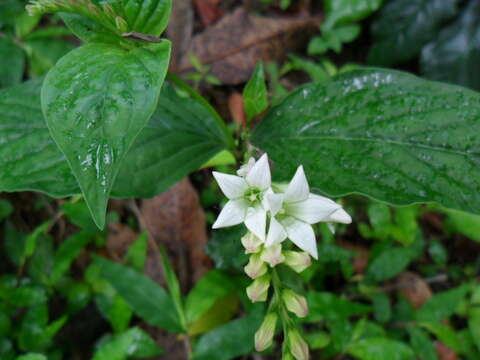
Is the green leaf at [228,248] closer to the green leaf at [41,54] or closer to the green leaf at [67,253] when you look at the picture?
the green leaf at [67,253]

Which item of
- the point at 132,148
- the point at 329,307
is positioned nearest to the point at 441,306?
the point at 329,307

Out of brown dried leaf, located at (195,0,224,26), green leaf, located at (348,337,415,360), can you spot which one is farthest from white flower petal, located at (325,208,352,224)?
brown dried leaf, located at (195,0,224,26)

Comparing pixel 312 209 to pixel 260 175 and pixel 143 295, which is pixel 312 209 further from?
pixel 143 295

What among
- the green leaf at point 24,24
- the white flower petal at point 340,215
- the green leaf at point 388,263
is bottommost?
the green leaf at point 388,263

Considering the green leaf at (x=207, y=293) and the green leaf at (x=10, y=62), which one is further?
the green leaf at (x=10, y=62)

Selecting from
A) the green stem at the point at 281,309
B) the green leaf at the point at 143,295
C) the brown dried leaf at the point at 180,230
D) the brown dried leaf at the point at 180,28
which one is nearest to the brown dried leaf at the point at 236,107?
the brown dried leaf at the point at 180,28

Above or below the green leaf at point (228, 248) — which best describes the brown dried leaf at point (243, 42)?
above

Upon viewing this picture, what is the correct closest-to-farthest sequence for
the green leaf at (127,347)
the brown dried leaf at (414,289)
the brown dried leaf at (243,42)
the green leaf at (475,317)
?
the green leaf at (127,347)
the green leaf at (475,317)
the brown dried leaf at (414,289)
the brown dried leaf at (243,42)
